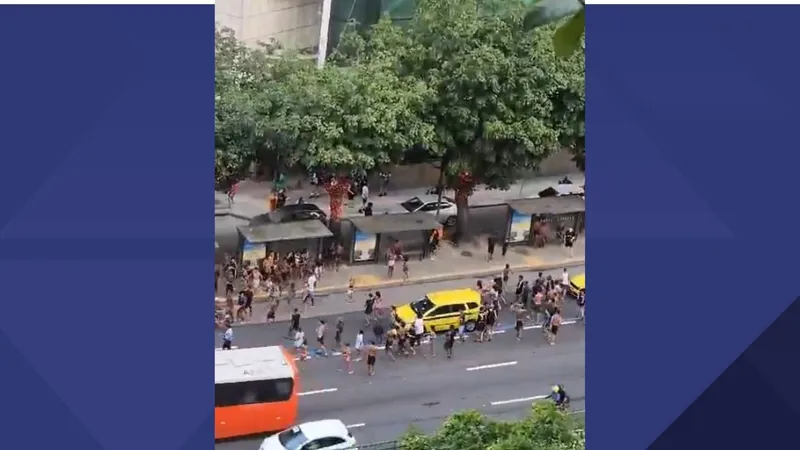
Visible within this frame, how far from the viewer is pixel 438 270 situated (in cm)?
1524

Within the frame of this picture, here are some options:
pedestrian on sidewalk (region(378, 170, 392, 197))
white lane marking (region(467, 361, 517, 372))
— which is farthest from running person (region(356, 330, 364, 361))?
pedestrian on sidewalk (region(378, 170, 392, 197))

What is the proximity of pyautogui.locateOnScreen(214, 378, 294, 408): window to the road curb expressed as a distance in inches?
125

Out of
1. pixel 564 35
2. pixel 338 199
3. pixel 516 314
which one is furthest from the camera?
pixel 338 199

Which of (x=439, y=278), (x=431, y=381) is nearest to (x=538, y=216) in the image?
(x=439, y=278)

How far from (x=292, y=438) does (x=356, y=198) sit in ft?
25.6

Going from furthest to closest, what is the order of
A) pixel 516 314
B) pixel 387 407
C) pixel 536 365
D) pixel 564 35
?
pixel 516 314, pixel 536 365, pixel 387 407, pixel 564 35

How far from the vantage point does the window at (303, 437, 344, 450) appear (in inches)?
400

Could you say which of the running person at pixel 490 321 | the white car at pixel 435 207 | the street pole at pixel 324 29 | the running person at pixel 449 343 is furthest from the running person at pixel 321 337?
the street pole at pixel 324 29

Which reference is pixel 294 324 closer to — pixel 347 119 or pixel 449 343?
pixel 449 343
